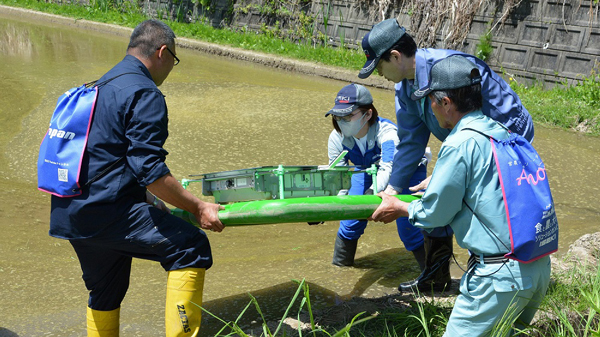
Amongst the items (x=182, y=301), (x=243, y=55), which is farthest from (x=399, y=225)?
(x=243, y=55)

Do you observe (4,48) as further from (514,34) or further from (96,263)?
(96,263)

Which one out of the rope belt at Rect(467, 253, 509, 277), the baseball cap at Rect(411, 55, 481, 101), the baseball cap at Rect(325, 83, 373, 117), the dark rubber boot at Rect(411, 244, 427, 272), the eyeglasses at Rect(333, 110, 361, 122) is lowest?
the dark rubber boot at Rect(411, 244, 427, 272)

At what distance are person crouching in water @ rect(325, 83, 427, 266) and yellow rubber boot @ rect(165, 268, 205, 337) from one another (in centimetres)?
153

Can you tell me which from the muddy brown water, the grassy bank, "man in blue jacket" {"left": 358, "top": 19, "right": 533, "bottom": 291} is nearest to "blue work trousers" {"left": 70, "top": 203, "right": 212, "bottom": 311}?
the muddy brown water

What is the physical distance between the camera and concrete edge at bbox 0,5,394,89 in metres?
10.3

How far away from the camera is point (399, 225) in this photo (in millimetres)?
4016

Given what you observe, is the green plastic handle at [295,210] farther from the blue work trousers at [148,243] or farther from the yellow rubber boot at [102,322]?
the yellow rubber boot at [102,322]

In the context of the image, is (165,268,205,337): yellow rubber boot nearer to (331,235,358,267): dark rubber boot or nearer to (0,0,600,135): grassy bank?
(331,235,358,267): dark rubber boot

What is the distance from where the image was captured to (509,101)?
10.8 feet

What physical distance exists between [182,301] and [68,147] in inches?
34.0

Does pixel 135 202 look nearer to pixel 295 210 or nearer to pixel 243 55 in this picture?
pixel 295 210

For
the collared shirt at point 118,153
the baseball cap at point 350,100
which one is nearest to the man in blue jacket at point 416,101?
the baseball cap at point 350,100

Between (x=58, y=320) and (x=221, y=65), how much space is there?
28.0 feet

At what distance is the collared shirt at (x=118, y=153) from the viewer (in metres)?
2.61
